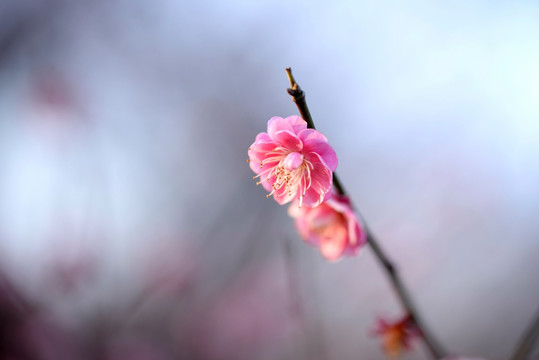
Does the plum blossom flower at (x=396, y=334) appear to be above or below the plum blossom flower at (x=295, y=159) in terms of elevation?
below

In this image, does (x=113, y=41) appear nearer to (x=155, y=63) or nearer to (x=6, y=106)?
(x=155, y=63)

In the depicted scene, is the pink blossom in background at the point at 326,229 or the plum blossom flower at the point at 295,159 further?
the pink blossom in background at the point at 326,229

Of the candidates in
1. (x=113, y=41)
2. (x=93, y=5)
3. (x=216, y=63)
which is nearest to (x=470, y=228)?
(x=216, y=63)

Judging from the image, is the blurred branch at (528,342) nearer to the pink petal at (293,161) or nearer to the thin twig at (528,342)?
the thin twig at (528,342)

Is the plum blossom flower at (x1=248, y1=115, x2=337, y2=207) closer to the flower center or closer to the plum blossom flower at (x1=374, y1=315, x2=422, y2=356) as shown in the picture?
the flower center

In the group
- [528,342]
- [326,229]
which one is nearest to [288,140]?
[326,229]

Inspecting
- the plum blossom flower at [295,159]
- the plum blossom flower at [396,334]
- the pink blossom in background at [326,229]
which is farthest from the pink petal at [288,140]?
the plum blossom flower at [396,334]
